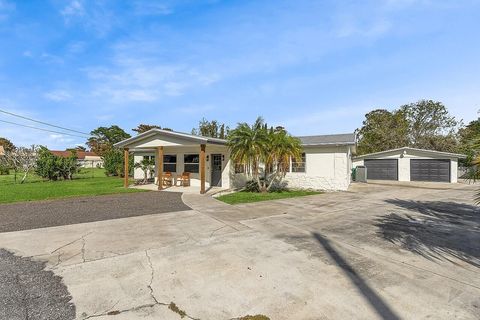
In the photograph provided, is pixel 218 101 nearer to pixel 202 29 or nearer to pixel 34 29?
pixel 202 29

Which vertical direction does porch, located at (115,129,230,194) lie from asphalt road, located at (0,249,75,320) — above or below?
above

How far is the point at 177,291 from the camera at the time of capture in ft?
10.7

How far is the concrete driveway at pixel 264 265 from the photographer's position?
2908 mm

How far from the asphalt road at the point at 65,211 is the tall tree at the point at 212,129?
71.8 feet

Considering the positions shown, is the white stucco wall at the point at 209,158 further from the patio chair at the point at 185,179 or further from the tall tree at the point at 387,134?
the tall tree at the point at 387,134

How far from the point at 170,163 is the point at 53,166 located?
34.6 feet

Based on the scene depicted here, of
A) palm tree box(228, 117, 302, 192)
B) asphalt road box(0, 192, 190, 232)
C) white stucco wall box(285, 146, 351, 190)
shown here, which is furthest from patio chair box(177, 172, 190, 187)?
white stucco wall box(285, 146, 351, 190)

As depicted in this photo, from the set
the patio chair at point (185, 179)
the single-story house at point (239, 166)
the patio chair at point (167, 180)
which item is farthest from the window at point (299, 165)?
the patio chair at point (167, 180)

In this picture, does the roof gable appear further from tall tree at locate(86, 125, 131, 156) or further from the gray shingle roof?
tall tree at locate(86, 125, 131, 156)

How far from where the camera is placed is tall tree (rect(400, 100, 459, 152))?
107ft

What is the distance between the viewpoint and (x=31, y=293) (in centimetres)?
322

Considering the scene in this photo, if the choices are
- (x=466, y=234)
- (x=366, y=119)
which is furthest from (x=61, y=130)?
(x=366, y=119)

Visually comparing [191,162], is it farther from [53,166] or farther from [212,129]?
[212,129]

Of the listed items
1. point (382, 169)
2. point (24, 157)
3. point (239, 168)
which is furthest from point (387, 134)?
point (24, 157)
